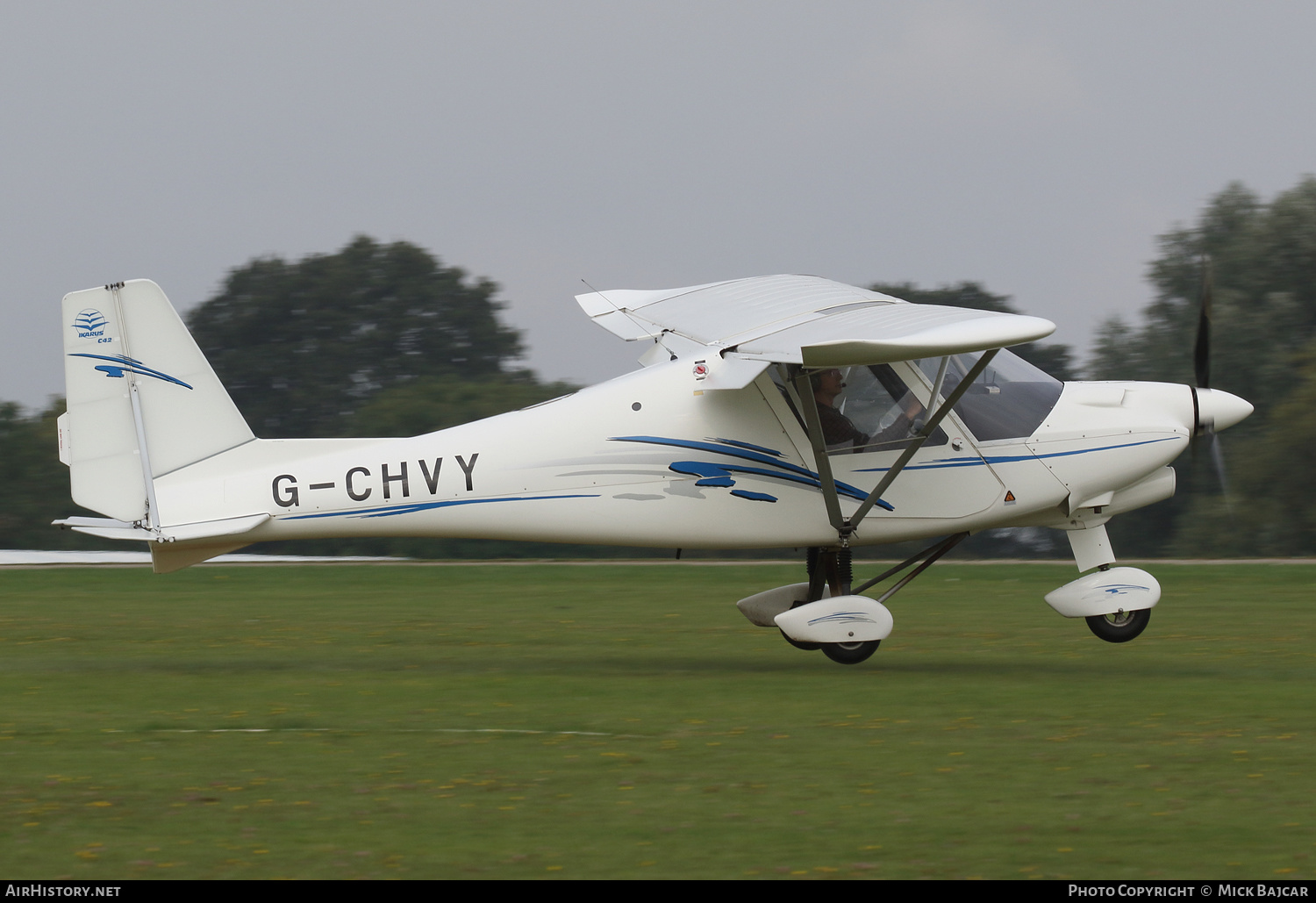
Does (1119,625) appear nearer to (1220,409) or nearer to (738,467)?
(1220,409)

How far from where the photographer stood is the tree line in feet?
131

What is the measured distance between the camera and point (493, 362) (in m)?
59.2

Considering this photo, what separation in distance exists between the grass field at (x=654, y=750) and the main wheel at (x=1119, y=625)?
0.27 metres

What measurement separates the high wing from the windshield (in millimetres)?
663

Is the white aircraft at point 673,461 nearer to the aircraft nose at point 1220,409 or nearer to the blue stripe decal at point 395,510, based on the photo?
the blue stripe decal at point 395,510

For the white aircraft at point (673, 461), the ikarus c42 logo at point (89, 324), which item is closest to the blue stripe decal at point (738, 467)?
the white aircraft at point (673, 461)

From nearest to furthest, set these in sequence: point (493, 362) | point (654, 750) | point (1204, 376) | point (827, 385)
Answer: point (654, 750) → point (827, 385) → point (1204, 376) → point (493, 362)

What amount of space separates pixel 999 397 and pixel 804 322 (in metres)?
1.82

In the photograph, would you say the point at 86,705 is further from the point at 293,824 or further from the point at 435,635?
the point at 435,635

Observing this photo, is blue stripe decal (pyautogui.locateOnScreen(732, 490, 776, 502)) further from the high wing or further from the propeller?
the propeller

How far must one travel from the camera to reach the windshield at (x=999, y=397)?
11.9m

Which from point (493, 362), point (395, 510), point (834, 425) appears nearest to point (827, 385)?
point (834, 425)

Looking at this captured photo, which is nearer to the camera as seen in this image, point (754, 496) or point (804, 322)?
point (804, 322)
